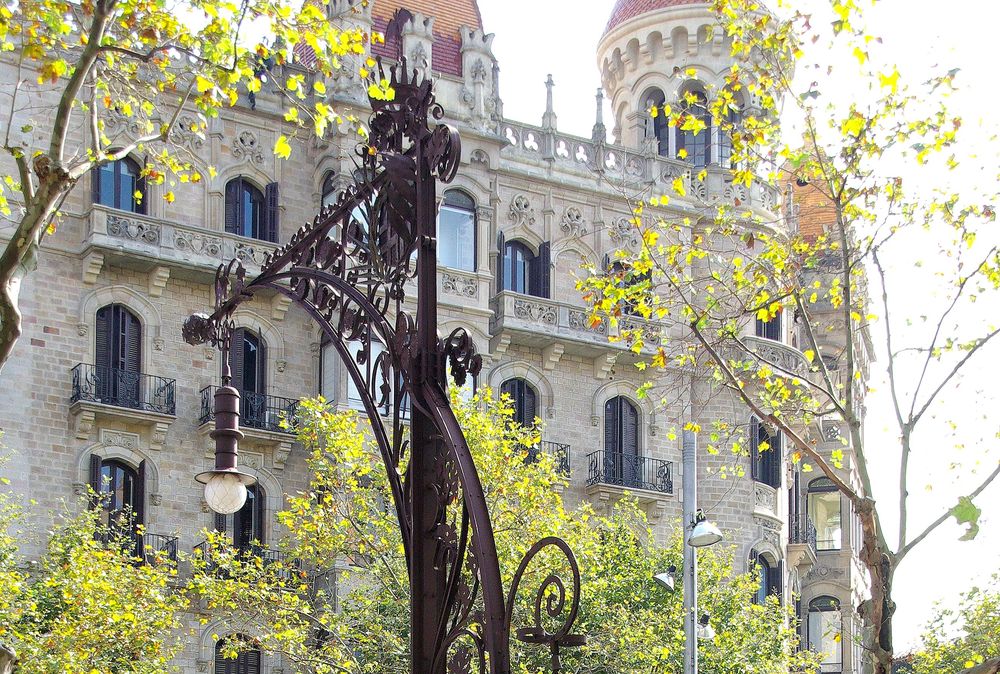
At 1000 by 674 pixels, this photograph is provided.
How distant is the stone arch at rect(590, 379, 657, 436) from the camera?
3909 cm

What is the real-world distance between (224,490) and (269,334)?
2350 cm

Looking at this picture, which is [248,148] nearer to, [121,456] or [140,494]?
[121,456]

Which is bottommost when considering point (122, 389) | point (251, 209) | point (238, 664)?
point (238, 664)

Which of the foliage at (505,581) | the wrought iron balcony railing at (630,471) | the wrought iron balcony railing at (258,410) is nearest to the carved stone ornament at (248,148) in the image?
the wrought iron balcony railing at (258,410)

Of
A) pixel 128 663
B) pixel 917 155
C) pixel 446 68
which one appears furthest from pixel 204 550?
pixel 917 155

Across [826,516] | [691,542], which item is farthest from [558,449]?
[826,516]

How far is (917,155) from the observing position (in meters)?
16.9

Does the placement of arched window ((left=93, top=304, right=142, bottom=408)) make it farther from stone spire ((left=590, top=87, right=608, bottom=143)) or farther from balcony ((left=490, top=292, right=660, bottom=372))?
stone spire ((left=590, top=87, right=608, bottom=143))

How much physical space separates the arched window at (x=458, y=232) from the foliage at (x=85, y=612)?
1195cm

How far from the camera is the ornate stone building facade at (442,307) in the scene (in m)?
32.8

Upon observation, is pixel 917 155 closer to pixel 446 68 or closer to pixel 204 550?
pixel 204 550

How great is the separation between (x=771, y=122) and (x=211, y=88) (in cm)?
664

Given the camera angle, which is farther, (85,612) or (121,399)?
(121,399)

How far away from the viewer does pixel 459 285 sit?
37.1m
